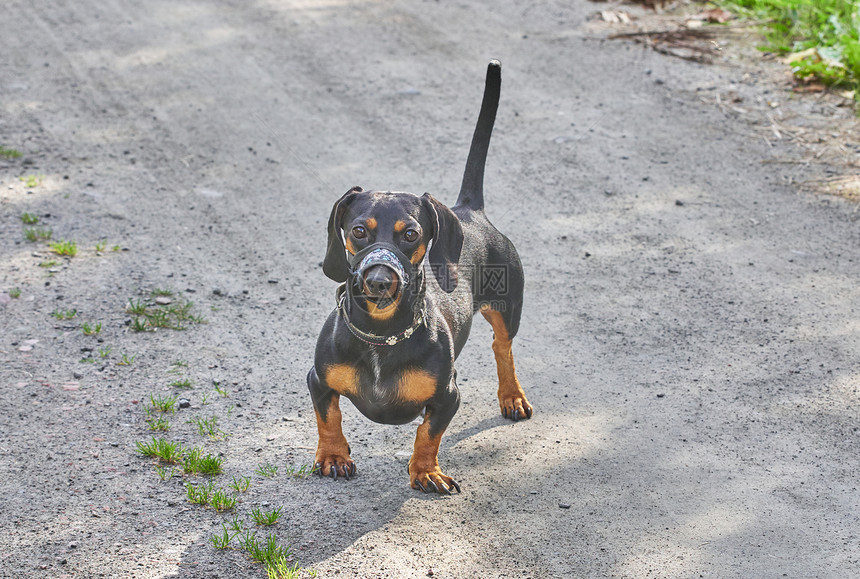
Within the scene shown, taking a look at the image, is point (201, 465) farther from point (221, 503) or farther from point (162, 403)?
point (162, 403)

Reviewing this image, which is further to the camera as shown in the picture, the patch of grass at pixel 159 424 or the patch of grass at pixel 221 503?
the patch of grass at pixel 159 424


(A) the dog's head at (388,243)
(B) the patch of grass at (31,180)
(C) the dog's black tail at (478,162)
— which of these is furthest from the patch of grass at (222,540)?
(B) the patch of grass at (31,180)

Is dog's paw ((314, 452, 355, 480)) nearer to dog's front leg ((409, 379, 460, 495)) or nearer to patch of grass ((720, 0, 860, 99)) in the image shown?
dog's front leg ((409, 379, 460, 495))

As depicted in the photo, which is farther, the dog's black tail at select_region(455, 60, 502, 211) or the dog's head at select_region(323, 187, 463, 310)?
the dog's black tail at select_region(455, 60, 502, 211)

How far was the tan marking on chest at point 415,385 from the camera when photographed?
3.42m

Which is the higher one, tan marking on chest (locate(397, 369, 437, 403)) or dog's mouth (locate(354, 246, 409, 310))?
dog's mouth (locate(354, 246, 409, 310))

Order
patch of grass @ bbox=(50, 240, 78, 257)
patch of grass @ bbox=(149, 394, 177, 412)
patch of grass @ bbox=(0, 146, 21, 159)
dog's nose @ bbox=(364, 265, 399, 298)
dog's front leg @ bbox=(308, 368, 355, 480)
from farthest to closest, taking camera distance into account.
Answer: patch of grass @ bbox=(0, 146, 21, 159)
patch of grass @ bbox=(50, 240, 78, 257)
patch of grass @ bbox=(149, 394, 177, 412)
dog's front leg @ bbox=(308, 368, 355, 480)
dog's nose @ bbox=(364, 265, 399, 298)

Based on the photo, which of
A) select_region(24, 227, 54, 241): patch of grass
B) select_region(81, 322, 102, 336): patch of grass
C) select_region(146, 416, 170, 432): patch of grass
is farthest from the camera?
select_region(24, 227, 54, 241): patch of grass

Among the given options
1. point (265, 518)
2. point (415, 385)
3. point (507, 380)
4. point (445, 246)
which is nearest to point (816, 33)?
point (507, 380)

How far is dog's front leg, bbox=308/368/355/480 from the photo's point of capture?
366 centimetres

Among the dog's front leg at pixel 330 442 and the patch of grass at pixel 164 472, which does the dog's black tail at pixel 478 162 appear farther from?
the patch of grass at pixel 164 472

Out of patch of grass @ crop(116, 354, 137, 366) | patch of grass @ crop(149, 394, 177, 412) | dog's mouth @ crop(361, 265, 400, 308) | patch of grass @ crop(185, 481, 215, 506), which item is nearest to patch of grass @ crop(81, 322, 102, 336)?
patch of grass @ crop(116, 354, 137, 366)

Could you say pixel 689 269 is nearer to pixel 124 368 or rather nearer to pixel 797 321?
pixel 797 321

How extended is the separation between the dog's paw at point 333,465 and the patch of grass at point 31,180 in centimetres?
367
